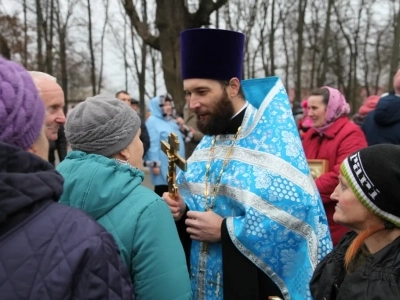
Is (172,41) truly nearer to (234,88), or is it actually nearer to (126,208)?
(234,88)

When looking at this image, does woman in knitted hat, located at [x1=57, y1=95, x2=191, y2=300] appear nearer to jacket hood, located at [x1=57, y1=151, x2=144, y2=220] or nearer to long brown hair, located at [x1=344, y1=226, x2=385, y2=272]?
jacket hood, located at [x1=57, y1=151, x2=144, y2=220]

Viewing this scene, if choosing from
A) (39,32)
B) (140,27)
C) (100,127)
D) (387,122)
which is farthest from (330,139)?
(39,32)

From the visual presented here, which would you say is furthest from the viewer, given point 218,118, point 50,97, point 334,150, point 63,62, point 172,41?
point 63,62

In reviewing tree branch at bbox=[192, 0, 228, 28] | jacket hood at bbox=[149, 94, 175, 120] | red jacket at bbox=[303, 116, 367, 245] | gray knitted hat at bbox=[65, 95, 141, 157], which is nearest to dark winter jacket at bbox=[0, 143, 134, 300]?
gray knitted hat at bbox=[65, 95, 141, 157]

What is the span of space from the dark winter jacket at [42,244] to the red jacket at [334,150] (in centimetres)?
295

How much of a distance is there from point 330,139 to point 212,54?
1707 mm

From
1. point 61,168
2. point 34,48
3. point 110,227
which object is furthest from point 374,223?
point 34,48

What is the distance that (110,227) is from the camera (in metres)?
1.68

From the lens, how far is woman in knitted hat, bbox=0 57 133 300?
1092 mm

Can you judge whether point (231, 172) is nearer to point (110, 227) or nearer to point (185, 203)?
point (185, 203)

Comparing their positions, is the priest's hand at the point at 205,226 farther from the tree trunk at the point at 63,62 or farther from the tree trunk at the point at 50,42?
the tree trunk at the point at 63,62

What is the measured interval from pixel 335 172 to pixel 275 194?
1627 millimetres

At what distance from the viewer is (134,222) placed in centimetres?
167

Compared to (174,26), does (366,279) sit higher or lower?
lower
